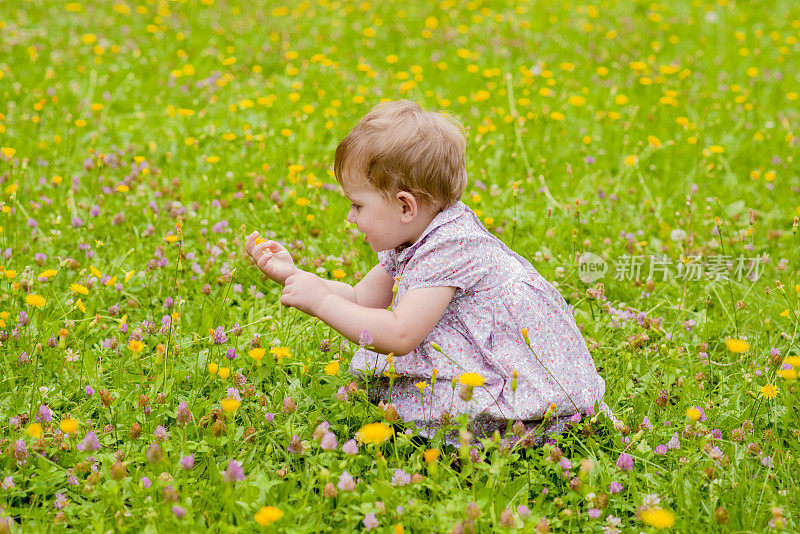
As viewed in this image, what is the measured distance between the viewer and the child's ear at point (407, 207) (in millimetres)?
2562

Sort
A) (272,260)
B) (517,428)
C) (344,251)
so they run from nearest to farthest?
(517,428)
(272,260)
(344,251)

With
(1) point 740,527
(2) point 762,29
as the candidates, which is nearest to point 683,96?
(2) point 762,29

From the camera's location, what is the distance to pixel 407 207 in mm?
2613

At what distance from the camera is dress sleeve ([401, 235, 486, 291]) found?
2.50 m

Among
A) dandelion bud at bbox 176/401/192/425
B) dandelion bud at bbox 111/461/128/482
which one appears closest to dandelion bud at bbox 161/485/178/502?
dandelion bud at bbox 111/461/128/482

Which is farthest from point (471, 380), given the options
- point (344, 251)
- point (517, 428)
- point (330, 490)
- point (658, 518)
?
point (344, 251)

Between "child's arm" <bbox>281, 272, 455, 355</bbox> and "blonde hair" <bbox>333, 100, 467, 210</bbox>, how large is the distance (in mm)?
333

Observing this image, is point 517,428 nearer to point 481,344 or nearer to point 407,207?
point 481,344

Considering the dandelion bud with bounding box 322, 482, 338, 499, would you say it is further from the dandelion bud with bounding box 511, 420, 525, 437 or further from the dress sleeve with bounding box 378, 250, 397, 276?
the dress sleeve with bounding box 378, 250, 397, 276

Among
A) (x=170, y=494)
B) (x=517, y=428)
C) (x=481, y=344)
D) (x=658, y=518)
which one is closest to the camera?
(x=658, y=518)

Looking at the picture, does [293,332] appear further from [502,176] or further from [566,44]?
[566,44]

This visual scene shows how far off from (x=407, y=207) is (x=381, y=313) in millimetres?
380

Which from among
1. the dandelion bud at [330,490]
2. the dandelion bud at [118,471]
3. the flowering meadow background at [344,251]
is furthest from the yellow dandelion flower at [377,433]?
the dandelion bud at [118,471]

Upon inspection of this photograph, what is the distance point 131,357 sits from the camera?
2918mm
